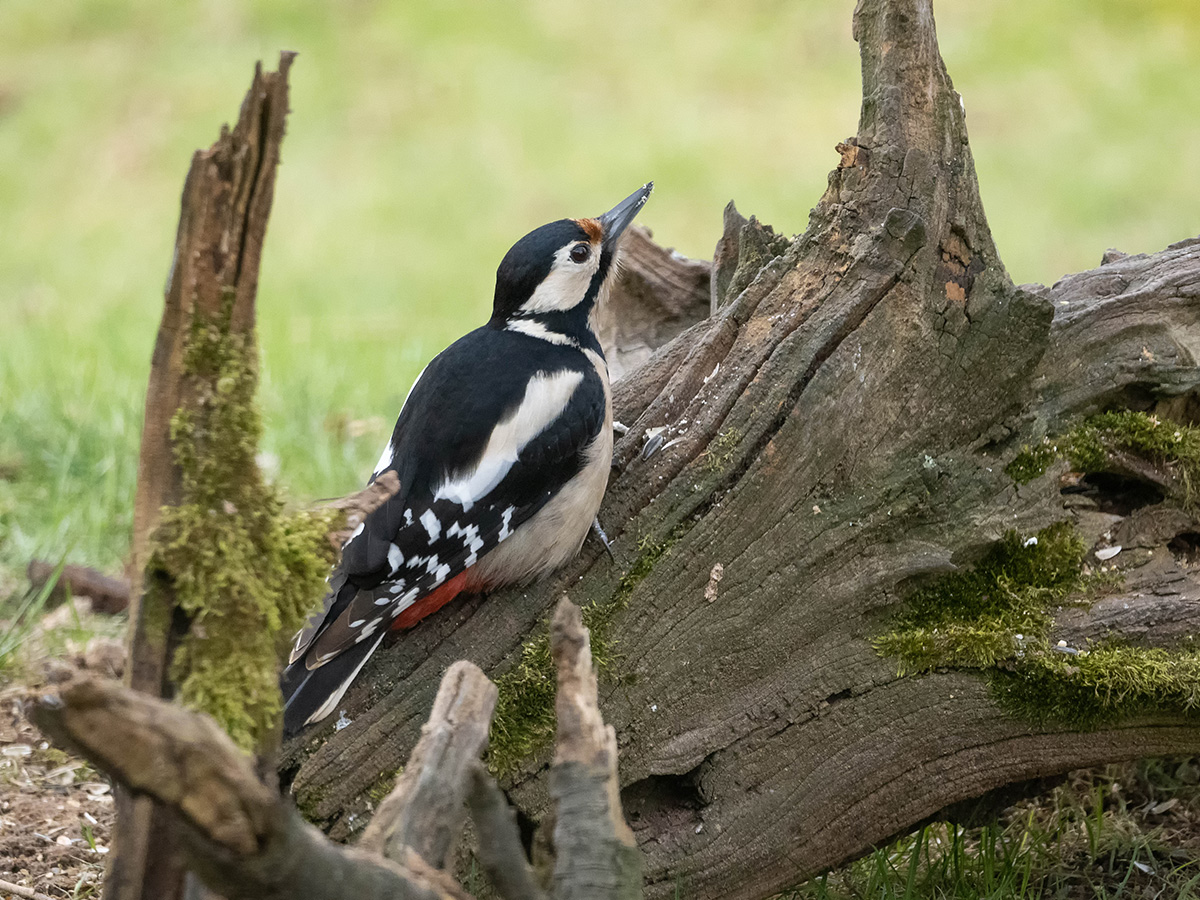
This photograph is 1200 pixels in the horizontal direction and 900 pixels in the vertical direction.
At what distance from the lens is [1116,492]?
9.30 ft

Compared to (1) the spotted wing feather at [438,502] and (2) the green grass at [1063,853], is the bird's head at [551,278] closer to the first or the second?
(1) the spotted wing feather at [438,502]

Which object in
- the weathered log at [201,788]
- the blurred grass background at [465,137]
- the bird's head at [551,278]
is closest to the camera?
the weathered log at [201,788]

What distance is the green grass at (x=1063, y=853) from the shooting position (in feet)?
Result: 8.31

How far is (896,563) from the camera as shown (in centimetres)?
251

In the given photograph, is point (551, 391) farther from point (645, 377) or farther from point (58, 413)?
point (58, 413)

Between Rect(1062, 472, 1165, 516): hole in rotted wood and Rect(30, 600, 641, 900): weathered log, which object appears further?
Rect(1062, 472, 1165, 516): hole in rotted wood

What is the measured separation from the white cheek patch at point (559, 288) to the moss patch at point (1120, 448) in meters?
1.24

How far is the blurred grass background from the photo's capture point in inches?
361

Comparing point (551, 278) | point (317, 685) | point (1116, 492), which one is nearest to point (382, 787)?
point (317, 685)

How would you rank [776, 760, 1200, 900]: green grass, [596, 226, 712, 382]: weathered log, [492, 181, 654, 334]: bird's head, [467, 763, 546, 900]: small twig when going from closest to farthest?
[467, 763, 546, 900]: small twig
[776, 760, 1200, 900]: green grass
[492, 181, 654, 334]: bird's head
[596, 226, 712, 382]: weathered log

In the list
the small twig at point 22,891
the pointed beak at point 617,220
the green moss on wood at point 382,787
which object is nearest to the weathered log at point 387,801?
the green moss on wood at point 382,787

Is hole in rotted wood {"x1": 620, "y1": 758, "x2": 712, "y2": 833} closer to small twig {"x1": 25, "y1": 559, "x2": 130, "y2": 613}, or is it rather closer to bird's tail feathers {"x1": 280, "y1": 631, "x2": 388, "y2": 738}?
bird's tail feathers {"x1": 280, "y1": 631, "x2": 388, "y2": 738}

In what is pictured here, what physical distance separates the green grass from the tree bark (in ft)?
0.62

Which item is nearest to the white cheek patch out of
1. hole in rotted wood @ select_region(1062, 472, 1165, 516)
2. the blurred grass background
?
hole in rotted wood @ select_region(1062, 472, 1165, 516)
